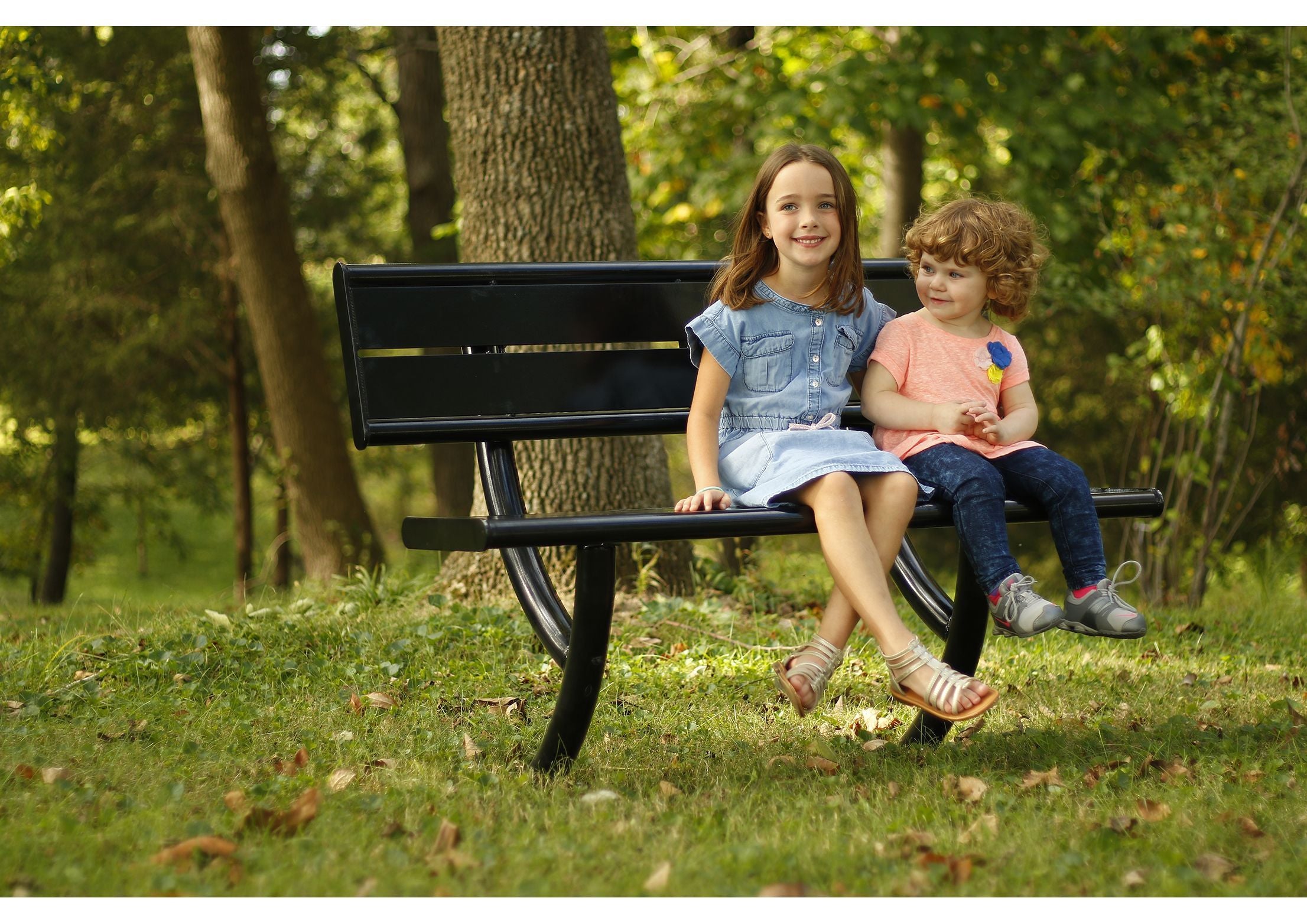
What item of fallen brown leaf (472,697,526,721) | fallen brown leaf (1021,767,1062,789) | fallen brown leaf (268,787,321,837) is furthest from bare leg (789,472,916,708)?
fallen brown leaf (268,787,321,837)

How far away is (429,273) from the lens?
3.07m

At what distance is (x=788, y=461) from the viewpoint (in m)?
2.82

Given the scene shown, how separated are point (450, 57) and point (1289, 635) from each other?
3.92m

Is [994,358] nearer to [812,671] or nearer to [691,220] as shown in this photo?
[812,671]

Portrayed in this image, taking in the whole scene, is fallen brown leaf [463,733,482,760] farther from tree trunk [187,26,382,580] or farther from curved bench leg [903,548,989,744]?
tree trunk [187,26,382,580]

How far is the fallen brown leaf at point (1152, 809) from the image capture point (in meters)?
2.45

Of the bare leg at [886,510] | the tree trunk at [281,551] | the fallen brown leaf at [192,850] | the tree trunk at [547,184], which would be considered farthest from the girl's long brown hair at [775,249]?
Result: the tree trunk at [281,551]

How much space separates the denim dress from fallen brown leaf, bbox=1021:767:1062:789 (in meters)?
0.81

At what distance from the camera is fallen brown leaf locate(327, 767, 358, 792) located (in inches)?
106

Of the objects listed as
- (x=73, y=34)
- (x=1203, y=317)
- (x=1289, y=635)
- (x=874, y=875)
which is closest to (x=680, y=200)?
(x=1203, y=317)

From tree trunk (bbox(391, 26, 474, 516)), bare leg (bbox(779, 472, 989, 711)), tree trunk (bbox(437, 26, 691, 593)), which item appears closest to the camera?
bare leg (bbox(779, 472, 989, 711))

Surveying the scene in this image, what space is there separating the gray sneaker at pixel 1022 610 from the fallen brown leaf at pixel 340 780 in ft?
4.74

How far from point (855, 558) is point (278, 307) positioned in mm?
6162

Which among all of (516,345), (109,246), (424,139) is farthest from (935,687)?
(109,246)
